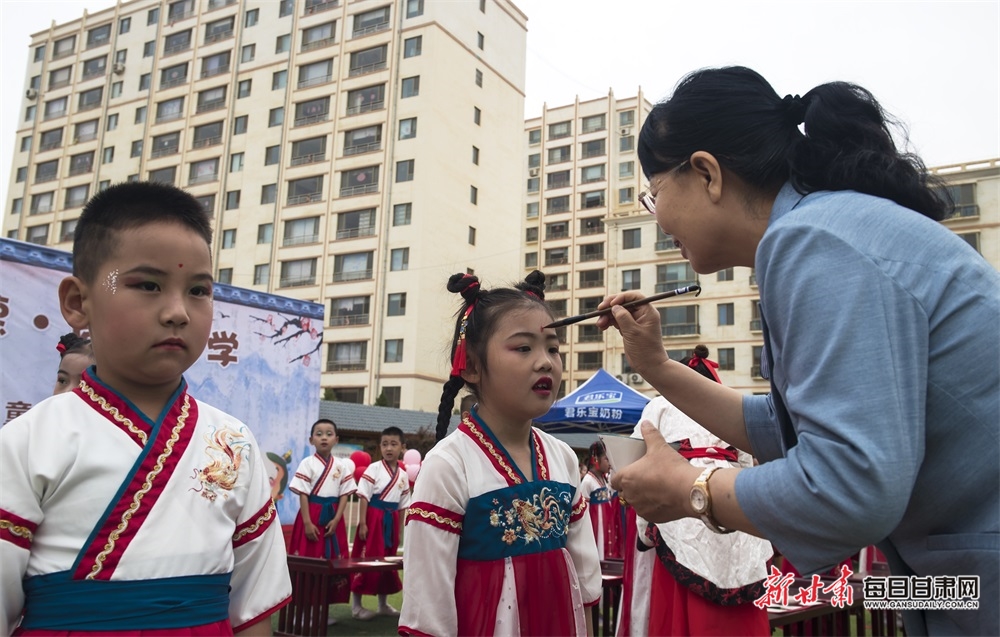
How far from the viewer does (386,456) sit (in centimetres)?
898

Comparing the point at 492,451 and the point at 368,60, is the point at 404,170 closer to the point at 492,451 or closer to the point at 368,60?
the point at 368,60

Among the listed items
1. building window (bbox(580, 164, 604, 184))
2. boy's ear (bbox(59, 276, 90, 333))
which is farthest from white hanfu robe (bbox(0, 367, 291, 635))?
building window (bbox(580, 164, 604, 184))

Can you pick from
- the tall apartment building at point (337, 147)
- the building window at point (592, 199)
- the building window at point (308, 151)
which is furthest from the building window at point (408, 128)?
the building window at point (592, 199)

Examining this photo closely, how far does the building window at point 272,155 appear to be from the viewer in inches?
1294

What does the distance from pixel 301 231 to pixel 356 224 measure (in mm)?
2897

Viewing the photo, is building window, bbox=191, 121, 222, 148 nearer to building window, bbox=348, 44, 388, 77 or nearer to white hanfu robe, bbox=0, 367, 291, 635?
building window, bbox=348, 44, 388, 77

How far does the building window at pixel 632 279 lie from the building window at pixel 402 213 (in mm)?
11142

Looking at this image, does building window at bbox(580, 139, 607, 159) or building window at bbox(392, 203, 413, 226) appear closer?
building window at bbox(392, 203, 413, 226)

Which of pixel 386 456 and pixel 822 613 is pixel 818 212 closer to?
pixel 822 613

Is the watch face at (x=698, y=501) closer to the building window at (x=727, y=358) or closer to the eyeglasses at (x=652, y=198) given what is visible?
the eyeglasses at (x=652, y=198)

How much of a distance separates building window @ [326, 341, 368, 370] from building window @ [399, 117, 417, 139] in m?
8.61

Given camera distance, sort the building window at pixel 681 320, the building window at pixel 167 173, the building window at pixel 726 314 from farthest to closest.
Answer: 1. the building window at pixel 167 173
2. the building window at pixel 681 320
3. the building window at pixel 726 314

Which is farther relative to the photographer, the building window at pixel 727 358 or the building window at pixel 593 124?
the building window at pixel 593 124

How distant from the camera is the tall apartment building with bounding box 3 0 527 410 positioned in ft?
96.7
